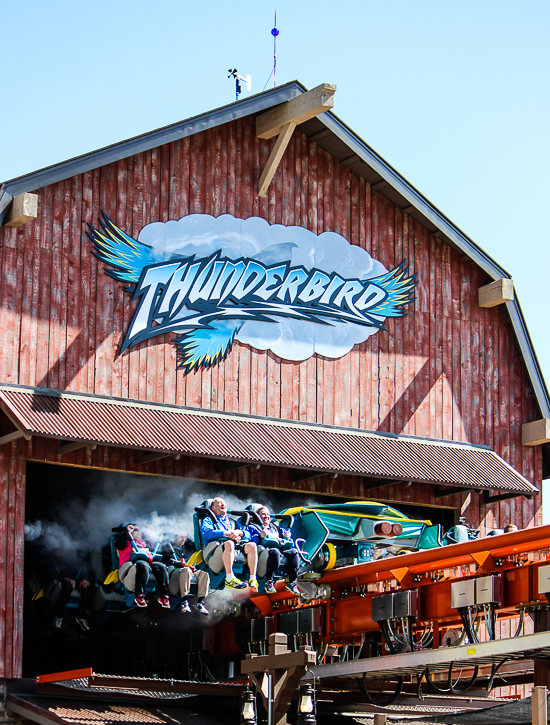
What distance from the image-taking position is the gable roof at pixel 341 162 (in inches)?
870

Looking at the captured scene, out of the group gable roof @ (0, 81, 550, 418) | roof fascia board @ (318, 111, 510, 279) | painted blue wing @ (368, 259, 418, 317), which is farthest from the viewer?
painted blue wing @ (368, 259, 418, 317)

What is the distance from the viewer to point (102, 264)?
74.4ft

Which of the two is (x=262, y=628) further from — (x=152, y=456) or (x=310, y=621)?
(x=152, y=456)

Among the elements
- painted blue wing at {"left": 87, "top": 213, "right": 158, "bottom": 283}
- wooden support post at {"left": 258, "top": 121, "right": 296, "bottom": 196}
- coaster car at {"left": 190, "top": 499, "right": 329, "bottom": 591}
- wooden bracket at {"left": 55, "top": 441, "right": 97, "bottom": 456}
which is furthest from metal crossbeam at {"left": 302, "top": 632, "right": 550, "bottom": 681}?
wooden support post at {"left": 258, "top": 121, "right": 296, "bottom": 196}

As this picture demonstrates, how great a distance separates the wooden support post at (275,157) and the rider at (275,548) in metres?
7.01

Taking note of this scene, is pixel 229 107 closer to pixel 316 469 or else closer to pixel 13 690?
pixel 316 469

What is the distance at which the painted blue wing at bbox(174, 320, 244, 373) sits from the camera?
23.3 metres

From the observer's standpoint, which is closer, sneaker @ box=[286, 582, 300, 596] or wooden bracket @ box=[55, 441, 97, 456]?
sneaker @ box=[286, 582, 300, 596]

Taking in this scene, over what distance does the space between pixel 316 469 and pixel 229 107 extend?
7.29 metres

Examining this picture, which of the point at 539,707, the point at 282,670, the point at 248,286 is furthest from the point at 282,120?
the point at 539,707

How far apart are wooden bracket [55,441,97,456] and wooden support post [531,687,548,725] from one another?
8617 mm

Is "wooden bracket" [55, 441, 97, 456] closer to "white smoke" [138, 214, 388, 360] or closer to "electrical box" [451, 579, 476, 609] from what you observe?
"white smoke" [138, 214, 388, 360]

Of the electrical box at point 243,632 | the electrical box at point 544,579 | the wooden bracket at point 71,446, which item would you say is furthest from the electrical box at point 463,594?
the wooden bracket at point 71,446

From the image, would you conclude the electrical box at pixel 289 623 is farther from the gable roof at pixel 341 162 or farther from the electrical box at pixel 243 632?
the gable roof at pixel 341 162
